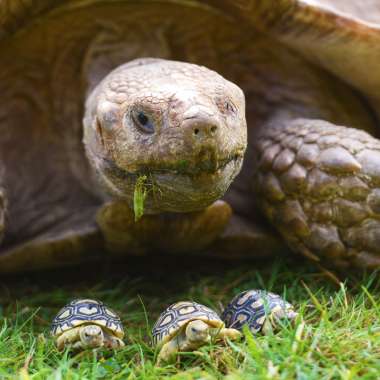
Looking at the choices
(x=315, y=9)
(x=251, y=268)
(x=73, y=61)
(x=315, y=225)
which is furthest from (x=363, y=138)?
(x=73, y=61)

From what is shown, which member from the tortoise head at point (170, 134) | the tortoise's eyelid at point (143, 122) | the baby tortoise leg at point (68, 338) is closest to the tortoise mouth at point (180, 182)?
the tortoise head at point (170, 134)

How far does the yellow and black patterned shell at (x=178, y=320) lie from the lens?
175 centimetres

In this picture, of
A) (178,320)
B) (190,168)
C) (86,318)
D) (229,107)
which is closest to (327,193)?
(229,107)

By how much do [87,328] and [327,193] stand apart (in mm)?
1002

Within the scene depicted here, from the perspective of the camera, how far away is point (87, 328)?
5.98ft

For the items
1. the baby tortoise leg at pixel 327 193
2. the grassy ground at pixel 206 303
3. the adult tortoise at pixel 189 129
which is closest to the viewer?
the grassy ground at pixel 206 303

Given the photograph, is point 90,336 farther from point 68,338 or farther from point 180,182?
point 180,182

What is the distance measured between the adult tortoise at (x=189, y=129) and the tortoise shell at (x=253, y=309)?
12.8 inches

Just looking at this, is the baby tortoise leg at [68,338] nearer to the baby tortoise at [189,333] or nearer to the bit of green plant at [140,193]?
the baby tortoise at [189,333]

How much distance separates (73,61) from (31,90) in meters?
0.23

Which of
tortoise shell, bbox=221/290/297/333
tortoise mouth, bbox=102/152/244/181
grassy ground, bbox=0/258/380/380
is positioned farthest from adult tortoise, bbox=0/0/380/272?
tortoise shell, bbox=221/290/297/333

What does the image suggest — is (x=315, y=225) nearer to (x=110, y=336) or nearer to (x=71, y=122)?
(x=110, y=336)

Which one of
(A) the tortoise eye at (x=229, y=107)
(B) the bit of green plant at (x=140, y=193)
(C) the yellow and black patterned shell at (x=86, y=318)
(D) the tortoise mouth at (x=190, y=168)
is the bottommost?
(C) the yellow and black patterned shell at (x=86, y=318)

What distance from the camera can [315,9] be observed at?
2576 millimetres
